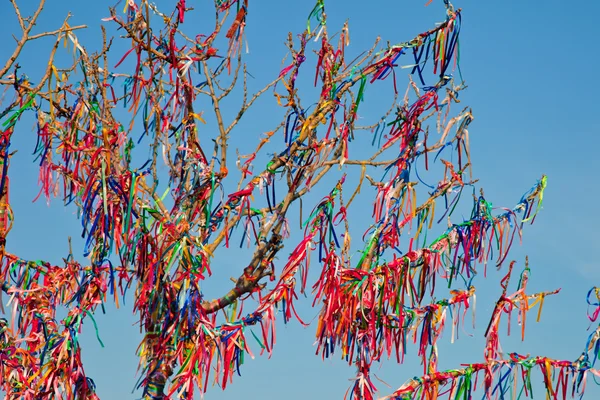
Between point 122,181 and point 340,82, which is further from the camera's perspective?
point 340,82

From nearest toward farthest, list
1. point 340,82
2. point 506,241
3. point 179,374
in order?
point 179,374, point 506,241, point 340,82

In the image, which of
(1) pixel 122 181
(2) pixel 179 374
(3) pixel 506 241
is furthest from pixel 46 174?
(3) pixel 506 241

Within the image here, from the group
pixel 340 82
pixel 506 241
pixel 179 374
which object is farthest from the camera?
pixel 340 82

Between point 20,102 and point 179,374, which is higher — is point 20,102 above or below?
above

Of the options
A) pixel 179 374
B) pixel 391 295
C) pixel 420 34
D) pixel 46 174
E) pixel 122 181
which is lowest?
pixel 179 374

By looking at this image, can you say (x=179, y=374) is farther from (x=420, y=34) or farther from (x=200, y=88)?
(x=420, y=34)

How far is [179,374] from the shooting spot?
19.2 feet

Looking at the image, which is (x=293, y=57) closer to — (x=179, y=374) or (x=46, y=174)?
(x=46, y=174)

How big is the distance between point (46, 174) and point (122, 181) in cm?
105

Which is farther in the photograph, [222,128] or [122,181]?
[222,128]

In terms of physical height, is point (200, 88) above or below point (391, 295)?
above

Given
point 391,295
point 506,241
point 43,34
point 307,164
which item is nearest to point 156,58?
point 43,34

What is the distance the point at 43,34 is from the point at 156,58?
38.7 inches

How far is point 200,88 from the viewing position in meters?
6.95
